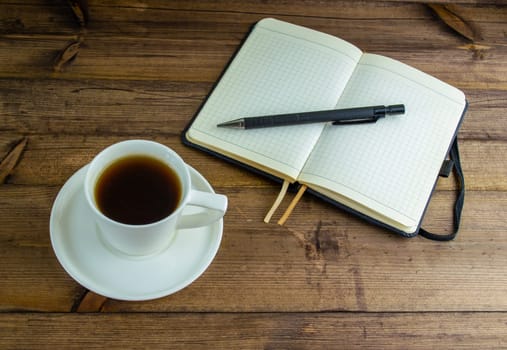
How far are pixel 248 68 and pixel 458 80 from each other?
13.3 inches

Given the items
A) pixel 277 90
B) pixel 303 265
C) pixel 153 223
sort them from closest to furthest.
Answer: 1. pixel 153 223
2. pixel 303 265
3. pixel 277 90

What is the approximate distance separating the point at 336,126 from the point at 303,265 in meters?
0.21

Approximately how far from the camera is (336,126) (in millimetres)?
795

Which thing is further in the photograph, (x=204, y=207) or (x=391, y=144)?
(x=391, y=144)

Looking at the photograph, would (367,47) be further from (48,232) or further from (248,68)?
(48,232)

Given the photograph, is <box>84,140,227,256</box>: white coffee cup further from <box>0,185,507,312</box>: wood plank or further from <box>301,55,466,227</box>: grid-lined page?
<box>301,55,466,227</box>: grid-lined page

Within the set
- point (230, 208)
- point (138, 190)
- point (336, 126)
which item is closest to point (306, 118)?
point (336, 126)

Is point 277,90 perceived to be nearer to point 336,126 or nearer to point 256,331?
point 336,126

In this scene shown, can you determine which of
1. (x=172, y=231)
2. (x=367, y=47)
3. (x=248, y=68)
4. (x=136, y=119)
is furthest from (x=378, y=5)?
(x=172, y=231)

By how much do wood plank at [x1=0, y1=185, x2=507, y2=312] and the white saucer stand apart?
0.13ft

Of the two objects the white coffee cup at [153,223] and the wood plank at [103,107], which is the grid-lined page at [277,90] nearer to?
the wood plank at [103,107]

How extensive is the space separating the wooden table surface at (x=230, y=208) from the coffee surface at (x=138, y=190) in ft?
0.40

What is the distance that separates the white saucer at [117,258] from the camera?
628 millimetres

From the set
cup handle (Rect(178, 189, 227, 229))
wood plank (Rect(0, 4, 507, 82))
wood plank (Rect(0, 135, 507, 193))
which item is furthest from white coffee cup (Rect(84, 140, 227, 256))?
wood plank (Rect(0, 4, 507, 82))
